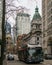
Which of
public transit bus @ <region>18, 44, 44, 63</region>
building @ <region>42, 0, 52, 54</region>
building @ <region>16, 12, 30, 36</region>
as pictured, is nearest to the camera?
building @ <region>16, 12, 30, 36</region>

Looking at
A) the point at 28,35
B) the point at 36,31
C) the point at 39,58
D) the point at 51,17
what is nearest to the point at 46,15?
the point at 51,17

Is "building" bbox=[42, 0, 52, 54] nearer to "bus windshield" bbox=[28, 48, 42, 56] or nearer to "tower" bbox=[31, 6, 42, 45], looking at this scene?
"tower" bbox=[31, 6, 42, 45]

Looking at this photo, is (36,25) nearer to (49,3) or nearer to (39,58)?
(49,3)

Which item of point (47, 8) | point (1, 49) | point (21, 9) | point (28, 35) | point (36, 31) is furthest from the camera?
point (36, 31)

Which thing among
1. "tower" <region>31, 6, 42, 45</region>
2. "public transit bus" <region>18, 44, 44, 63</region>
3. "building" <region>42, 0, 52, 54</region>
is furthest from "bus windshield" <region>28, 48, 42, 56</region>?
"tower" <region>31, 6, 42, 45</region>

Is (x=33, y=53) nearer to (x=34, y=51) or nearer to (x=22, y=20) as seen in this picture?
(x=34, y=51)

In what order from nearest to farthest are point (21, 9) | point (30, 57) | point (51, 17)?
point (21, 9)
point (30, 57)
point (51, 17)

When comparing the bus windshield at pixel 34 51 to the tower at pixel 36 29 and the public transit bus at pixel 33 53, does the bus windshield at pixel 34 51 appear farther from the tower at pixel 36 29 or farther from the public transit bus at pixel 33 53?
the tower at pixel 36 29

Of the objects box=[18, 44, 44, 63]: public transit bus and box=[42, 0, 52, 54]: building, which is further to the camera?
box=[42, 0, 52, 54]: building

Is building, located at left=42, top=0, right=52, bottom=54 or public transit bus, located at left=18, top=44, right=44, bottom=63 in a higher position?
building, located at left=42, top=0, right=52, bottom=54

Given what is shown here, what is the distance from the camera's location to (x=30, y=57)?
4469 cm

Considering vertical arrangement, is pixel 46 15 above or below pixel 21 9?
above

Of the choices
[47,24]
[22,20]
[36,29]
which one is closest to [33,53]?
[22,20]

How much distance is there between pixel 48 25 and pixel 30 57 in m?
74.5
